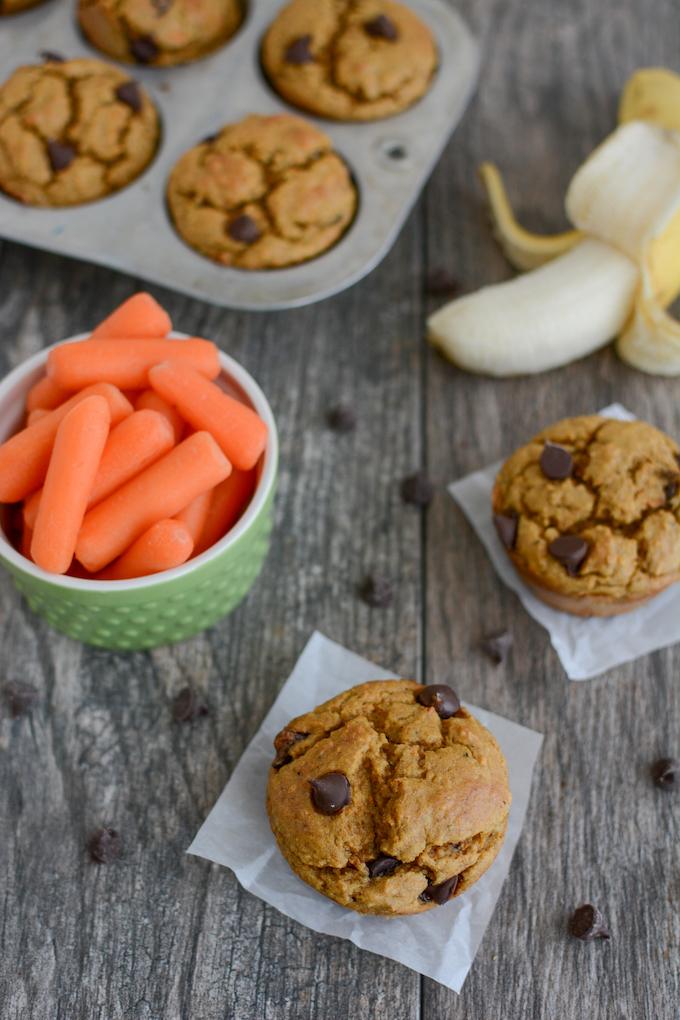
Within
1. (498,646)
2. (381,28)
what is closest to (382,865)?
(498,646)

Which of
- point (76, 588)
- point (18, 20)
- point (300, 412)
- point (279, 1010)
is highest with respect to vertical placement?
point (18, 20)

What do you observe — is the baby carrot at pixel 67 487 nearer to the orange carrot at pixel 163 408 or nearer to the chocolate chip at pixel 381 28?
the orange carrot at pixel 163 408

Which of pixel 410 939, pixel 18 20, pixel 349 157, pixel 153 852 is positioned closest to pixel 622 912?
pixel 410 939

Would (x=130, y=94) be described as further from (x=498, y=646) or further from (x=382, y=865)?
(x=382, y=865)

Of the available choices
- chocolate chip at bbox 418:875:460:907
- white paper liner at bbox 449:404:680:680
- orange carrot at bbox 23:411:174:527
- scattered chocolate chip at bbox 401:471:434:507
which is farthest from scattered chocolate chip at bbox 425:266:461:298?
chocolate chip at bbox 418:875:460:907

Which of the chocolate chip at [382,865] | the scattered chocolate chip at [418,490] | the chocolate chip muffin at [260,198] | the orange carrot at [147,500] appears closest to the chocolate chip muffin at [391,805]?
the chocolate chip at [382,865]

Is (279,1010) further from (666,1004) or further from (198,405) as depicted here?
(198,405)
